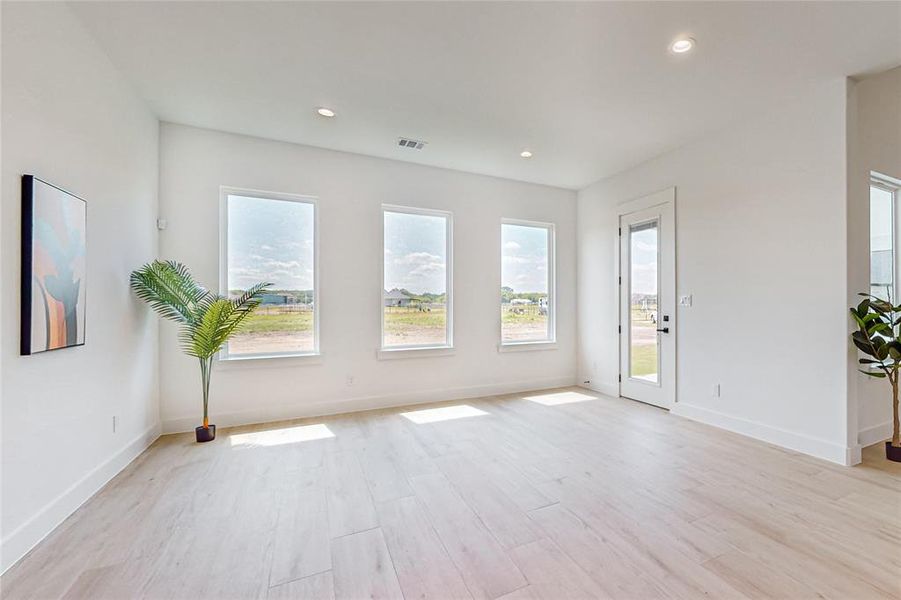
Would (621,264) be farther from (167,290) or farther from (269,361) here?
(167,290)

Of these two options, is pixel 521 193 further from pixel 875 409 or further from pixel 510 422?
pixel 875 409

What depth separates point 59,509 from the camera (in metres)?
2.13

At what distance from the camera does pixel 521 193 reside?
5391 millimetres

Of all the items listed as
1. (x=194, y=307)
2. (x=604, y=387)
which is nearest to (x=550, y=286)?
(x=604, y=387)

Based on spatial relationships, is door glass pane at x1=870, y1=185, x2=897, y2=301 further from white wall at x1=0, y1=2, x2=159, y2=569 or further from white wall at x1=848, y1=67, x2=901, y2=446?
white wall at x1=0, y1=2, x2=159, y2=569

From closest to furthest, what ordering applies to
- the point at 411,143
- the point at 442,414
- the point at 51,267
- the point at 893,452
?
1. the point at 51,267
2. the point at 893,452
3. the point at 411,143
4. the point at 442,414

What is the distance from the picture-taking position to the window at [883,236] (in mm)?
3504

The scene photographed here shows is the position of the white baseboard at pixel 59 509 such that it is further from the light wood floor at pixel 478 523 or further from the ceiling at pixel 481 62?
the ceiling at pixel 481 62

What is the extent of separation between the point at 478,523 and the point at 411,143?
3.65 metres

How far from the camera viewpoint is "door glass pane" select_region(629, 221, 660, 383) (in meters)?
4.53

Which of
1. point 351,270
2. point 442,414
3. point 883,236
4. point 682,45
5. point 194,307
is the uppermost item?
point 682,45

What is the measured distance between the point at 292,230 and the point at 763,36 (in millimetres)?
4331

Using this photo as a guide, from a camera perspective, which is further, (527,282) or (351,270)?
(527,282)

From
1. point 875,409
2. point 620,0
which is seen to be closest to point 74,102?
point 620,0
